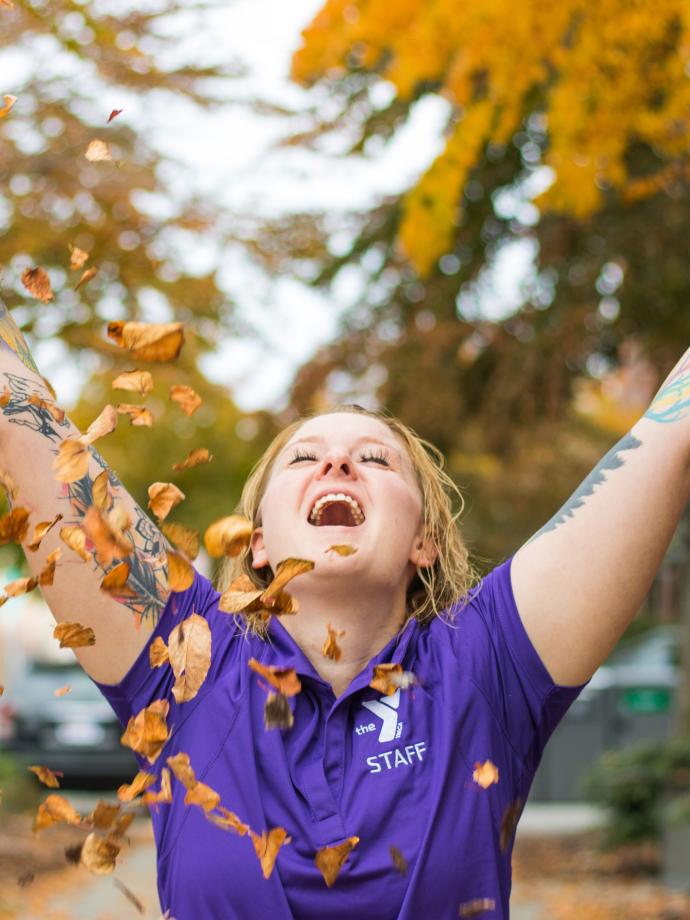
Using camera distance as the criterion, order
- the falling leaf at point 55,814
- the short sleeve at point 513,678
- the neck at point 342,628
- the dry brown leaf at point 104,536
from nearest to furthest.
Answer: the dry brown leaf at point 104,536 → the falling leaf at point 55,814 → the short sleeve at point 513,678 → the neck at point 342,628

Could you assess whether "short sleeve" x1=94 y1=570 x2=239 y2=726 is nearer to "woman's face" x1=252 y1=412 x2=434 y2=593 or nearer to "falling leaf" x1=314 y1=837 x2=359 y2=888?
"woman's face" x1=252 y1=412 x2=434 y2=593

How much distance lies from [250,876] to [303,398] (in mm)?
7222

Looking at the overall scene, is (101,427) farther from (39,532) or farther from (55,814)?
(55,814)

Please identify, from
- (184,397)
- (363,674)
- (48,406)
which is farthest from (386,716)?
(48,406)

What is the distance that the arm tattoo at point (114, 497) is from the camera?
6.07ft

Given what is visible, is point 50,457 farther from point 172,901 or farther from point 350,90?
point 350,90

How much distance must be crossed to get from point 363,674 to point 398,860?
289 mm

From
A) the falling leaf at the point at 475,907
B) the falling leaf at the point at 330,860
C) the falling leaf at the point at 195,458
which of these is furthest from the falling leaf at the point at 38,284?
the falling leaf at the point at 475,907

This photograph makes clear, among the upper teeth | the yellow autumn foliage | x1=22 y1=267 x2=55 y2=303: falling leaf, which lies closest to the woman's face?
the upper teeth

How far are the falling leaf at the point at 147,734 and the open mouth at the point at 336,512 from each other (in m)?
0.40

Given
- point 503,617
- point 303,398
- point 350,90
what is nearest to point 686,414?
point 503,617

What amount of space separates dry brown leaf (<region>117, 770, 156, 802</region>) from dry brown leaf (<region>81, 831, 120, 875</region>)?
57 mm

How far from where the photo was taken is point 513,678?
6.06ft

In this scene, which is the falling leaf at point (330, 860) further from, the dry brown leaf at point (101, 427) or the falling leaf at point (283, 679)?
the dry brown leaf at point (101, 427)
